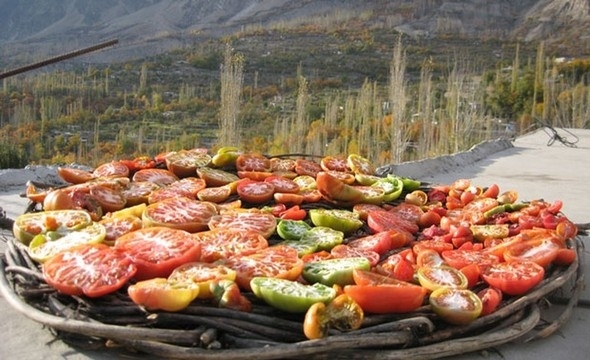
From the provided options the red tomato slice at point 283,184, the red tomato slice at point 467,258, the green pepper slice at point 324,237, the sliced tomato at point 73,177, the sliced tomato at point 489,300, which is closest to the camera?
the sliced tomato at point 489,300

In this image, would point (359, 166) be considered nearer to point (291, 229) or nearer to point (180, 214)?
point (291, 229)

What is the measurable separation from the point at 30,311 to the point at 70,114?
2092 cm

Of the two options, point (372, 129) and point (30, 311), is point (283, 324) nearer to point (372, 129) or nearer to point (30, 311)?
point (30, 311)

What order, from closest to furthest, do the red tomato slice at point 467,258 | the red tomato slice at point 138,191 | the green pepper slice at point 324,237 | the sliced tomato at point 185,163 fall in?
the red tomato slice at point 467,258 < the green pepper slice at point 324,237 < the red tomato slice at point 138,191 < the sliced tomato at point 185,163

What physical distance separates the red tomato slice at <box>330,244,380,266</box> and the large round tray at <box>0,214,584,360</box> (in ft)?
1.14

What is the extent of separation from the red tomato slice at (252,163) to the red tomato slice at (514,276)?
128 centimetres

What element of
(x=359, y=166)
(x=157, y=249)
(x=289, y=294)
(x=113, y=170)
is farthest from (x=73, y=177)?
(x=289, y=294)

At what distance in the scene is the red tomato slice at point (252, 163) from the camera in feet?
9.82

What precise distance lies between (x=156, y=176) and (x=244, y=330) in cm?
140

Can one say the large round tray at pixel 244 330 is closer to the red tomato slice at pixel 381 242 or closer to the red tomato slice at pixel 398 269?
the red tomato slice at pixel 398 269

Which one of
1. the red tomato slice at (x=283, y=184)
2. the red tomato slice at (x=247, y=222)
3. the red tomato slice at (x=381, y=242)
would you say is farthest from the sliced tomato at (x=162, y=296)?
the red tomato slice at (x=283, y=184)

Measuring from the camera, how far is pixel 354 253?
205cm

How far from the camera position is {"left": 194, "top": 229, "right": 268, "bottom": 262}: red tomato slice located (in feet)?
6.35

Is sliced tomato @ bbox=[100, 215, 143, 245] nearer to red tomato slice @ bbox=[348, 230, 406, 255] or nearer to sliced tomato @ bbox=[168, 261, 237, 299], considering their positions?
sliced tomato @ bbox=[168, 261, 237, 299]
